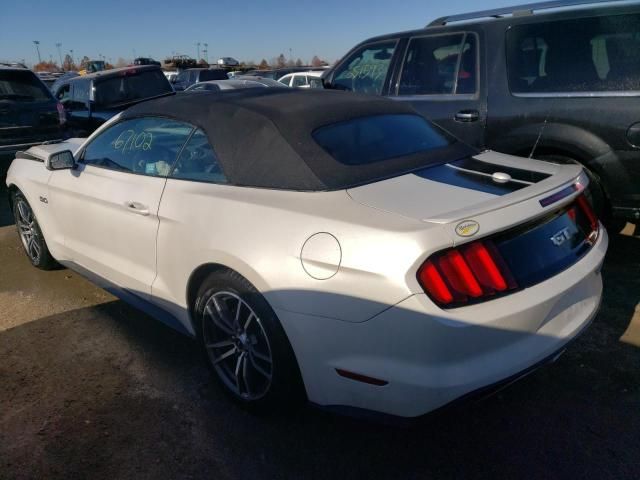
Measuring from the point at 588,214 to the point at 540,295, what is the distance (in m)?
0.80

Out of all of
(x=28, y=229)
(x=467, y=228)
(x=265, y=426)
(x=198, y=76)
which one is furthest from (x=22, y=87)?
(x=198, y=76)

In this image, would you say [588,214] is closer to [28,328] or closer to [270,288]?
[270,288]

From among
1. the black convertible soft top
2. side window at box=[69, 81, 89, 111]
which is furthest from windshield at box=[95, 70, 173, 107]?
the black convertible soft top

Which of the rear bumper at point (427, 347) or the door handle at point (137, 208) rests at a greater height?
the door handle at point (137, 208)

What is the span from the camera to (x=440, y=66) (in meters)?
4.76

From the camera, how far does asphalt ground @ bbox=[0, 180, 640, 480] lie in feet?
7.39

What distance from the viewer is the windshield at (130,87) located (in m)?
8.84

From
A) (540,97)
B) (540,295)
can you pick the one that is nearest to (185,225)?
(540,295)

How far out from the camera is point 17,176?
4.37 meters

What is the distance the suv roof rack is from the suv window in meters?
0.19

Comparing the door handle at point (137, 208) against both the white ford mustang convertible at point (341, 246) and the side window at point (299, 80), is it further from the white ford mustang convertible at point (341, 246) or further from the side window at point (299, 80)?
the side window at point (299, 80)

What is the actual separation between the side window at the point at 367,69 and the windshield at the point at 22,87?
480 centimetres

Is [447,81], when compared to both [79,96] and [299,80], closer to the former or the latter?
[79,96]

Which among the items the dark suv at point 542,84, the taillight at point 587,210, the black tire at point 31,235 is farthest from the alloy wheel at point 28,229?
the taillight at point 587,210
